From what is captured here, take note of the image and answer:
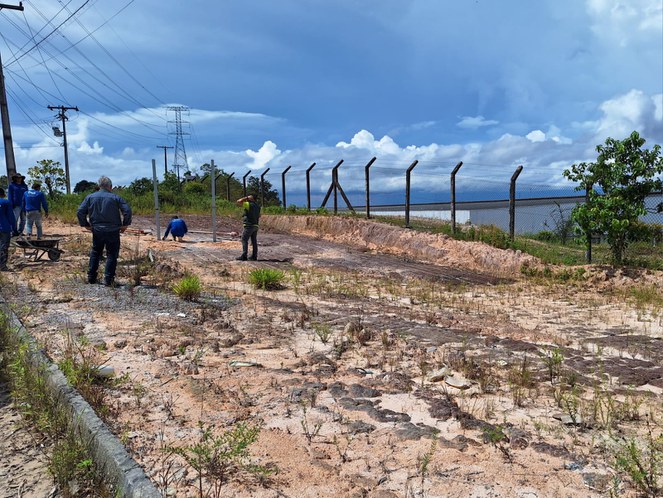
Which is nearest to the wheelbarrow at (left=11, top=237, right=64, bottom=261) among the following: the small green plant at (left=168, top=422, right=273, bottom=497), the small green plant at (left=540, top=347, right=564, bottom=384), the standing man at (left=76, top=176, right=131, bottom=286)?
the standing man at (left=76, top=176, right=131, bottom=286)

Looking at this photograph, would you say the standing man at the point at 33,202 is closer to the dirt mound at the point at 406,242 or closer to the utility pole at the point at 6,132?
the utility pole at the point at 6,132

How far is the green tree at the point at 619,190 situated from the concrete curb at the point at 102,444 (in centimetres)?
1076

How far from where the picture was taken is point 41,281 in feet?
26.7

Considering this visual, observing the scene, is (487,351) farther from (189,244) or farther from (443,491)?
(189,244)

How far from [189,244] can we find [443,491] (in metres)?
12.4

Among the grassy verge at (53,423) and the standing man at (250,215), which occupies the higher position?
the standing man at (250,215)

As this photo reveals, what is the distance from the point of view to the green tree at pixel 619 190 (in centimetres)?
1071

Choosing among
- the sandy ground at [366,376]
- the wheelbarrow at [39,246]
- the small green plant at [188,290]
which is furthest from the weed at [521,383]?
the wheelbarrow at [39,246]

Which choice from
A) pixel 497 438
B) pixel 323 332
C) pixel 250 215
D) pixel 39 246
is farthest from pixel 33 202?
pixel 497 438

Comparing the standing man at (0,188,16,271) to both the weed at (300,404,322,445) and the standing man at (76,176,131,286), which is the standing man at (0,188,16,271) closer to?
the standing man at (76,176,131,286)

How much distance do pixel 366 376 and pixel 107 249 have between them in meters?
5.25

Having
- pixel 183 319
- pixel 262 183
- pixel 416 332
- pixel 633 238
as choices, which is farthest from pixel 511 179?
pixel 262 183

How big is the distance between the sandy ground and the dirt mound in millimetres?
3086

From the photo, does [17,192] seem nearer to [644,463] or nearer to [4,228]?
[4,228]
